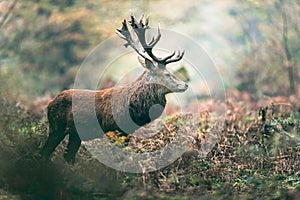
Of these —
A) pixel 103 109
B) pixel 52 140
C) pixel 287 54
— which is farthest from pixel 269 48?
pixel 52 140

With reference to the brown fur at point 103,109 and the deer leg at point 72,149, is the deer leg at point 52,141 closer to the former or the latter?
the brown fur at point 103,109

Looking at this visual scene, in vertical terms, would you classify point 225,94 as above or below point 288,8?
below

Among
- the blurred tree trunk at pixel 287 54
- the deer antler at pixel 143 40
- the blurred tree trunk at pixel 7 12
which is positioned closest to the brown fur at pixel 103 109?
the deer antler at pixel 143 40

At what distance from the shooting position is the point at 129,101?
9805 mm

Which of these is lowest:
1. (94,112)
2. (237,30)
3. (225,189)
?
(225,189)

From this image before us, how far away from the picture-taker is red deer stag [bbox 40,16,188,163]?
9.78 metres

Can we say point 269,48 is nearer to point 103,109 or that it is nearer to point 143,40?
point 143,40

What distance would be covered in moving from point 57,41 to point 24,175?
49.4 ft

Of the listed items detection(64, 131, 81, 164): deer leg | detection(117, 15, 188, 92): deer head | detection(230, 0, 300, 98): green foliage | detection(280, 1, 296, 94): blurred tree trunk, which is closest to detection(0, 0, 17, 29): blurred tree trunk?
detection(230, 0, 300, 98): green foliage

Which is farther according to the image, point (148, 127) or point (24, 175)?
→ point (148, 127)

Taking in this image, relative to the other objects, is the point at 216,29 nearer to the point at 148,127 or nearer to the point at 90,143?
the point at 148,127

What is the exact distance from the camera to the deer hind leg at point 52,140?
10.1m

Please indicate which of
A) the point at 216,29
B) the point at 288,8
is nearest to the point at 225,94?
the point at 288,8

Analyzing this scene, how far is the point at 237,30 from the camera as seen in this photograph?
24734 millimetres
